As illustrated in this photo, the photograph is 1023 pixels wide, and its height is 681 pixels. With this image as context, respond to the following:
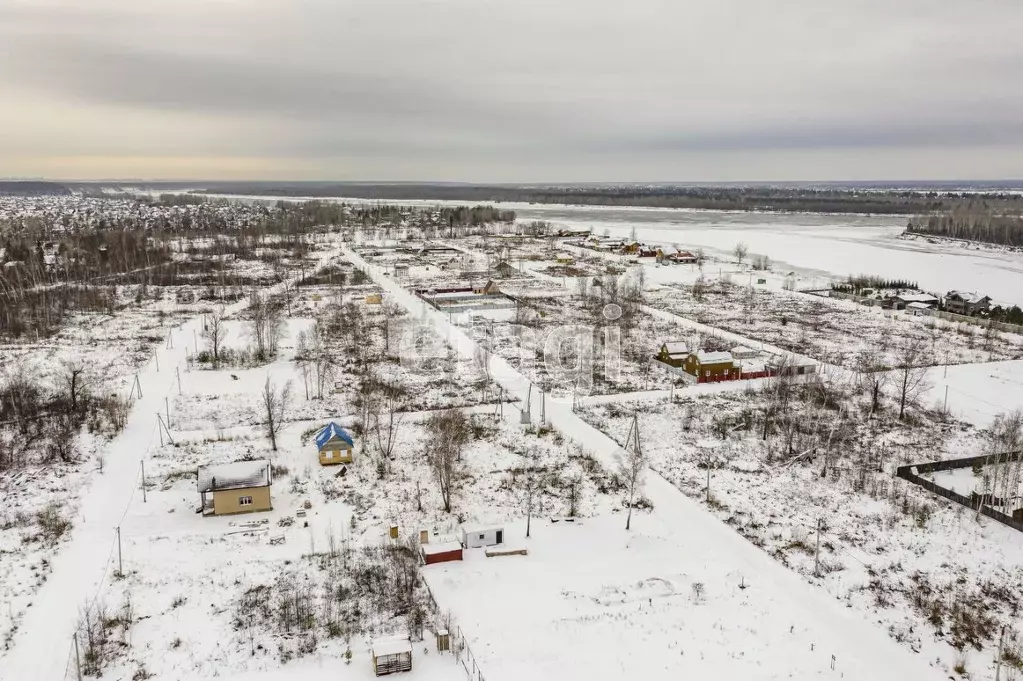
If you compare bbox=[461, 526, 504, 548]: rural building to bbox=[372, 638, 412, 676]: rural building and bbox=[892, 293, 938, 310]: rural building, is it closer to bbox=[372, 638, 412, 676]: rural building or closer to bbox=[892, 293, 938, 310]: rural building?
bbox=[372, 638, 412, 676]: rural building

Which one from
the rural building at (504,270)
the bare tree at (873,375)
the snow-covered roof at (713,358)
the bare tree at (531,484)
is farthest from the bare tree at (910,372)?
the rural building at (504,270)

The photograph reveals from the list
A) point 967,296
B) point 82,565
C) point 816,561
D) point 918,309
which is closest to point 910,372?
point 918,309

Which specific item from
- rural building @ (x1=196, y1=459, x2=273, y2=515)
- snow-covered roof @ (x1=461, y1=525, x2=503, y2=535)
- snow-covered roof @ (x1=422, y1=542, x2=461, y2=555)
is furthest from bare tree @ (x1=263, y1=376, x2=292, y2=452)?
snow-covered roof @ (x1=422, y1=542, x2=461, y2=555)

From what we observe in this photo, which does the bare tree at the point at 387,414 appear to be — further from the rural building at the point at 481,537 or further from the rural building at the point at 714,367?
the rural building at the point at 714,367

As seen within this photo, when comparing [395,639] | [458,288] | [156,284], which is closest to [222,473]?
[395,639]

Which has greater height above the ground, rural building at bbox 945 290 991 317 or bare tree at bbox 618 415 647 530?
rural building at bbox 945 290 991 317

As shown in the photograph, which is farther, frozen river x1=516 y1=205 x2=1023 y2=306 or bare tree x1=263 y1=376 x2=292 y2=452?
frozen river x1=516 y1=205 x2=1023 y2=306

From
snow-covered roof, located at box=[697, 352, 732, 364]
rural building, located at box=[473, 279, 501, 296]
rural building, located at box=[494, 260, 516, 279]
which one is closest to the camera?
snow-covered roof, located at box=[697, 352, 732, 364]
